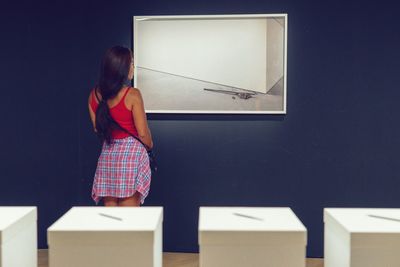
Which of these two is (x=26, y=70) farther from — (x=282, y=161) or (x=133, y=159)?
(x=282, y=161)

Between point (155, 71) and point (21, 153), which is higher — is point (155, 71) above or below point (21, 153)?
above

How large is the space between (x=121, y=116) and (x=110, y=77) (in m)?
0.21

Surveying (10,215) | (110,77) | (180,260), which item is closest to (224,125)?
(180,260)

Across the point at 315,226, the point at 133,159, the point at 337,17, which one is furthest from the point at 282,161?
the point at 133,159

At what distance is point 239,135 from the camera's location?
11.8 feet

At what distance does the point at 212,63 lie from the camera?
350 centimetres

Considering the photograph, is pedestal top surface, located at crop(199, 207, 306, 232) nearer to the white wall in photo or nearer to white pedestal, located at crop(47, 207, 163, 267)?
white pedestal, located at crop(47, 207, 163, 267)

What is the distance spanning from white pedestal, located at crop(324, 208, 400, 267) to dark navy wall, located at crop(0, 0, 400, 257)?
2.13 metres

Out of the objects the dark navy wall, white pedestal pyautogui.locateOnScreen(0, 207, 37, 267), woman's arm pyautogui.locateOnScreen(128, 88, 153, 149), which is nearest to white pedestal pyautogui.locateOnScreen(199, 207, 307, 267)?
white pedestal pyautogui.locateOnScreen(0, 207, 37, 267)

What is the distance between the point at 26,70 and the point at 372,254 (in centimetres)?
295

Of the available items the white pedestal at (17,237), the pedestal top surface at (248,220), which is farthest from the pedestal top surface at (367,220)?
the white pedestal at (17,237)

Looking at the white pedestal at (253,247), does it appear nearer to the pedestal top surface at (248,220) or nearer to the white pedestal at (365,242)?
the pedestal top surface at (248,220)

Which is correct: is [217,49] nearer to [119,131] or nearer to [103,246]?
[119,131]

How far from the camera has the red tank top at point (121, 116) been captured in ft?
8.42
